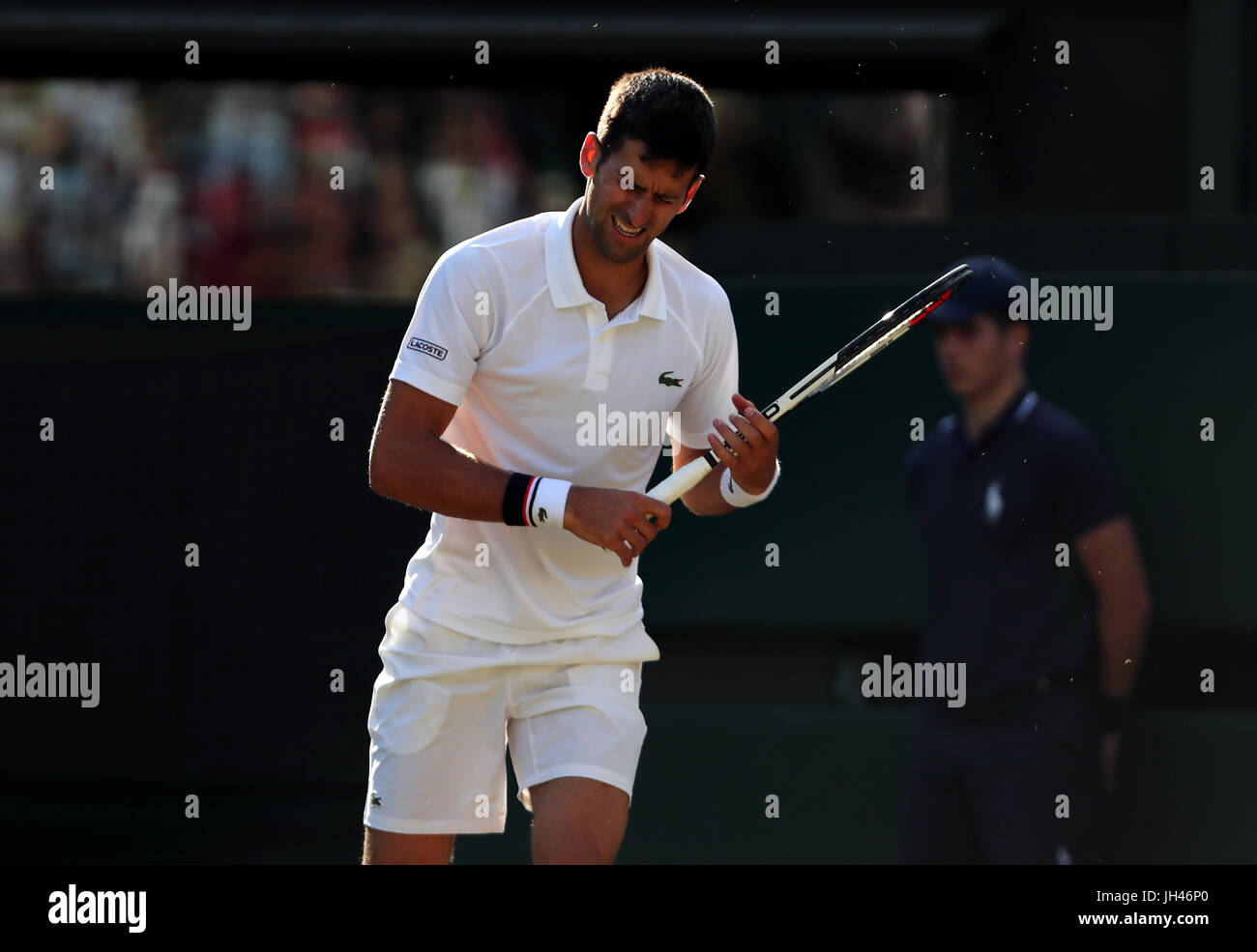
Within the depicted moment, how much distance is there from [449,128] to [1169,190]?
7.10 ft

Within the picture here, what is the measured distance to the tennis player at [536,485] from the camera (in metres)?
3.25

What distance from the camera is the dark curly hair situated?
3.20 meters

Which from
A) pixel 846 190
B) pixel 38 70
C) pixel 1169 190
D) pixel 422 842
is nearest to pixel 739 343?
pixel 846 190

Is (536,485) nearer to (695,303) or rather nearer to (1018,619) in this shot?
(695,303)

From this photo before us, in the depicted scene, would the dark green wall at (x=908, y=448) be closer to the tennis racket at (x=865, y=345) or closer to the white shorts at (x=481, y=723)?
the tennis racket at (x=865, y=345)

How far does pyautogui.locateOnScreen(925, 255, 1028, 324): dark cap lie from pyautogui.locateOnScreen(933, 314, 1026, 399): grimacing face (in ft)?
0.07

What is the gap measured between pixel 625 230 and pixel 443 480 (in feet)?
1.85

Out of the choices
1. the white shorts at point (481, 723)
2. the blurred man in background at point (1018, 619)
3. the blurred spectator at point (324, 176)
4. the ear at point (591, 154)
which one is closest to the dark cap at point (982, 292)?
the blurred man in background at point (1018, 619)

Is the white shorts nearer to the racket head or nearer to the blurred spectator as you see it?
the racket head

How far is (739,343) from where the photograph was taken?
484 cm

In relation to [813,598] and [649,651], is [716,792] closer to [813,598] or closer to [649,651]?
[813,598]

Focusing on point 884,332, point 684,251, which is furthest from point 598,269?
point 684,251

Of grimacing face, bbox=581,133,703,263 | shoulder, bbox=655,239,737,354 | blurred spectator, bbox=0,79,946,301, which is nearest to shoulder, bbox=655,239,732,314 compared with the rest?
shoulder, bbox=655,239,737,354

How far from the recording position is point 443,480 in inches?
127
